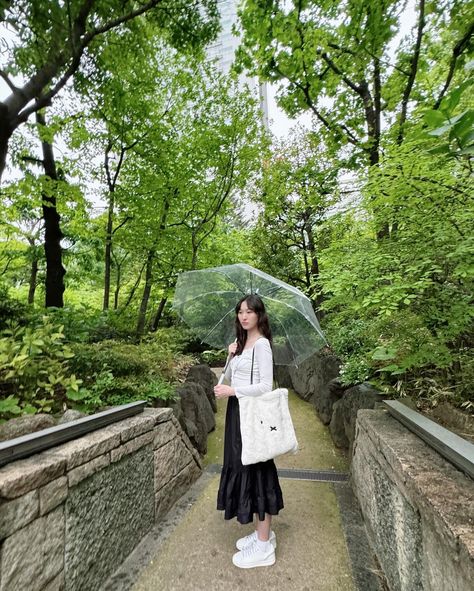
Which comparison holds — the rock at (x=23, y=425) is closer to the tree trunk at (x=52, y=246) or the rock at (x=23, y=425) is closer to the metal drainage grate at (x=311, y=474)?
the metal drainage grate at (x=311, y=474)

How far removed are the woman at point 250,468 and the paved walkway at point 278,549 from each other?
0.12 metres

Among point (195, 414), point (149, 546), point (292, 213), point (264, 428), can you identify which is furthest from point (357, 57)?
point (149, 546)

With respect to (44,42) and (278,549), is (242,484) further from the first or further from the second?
(44,42)

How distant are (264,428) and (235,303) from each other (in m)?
1.17

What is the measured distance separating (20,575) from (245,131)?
784cm

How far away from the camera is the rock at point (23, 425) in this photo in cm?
185

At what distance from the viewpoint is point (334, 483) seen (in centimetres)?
330

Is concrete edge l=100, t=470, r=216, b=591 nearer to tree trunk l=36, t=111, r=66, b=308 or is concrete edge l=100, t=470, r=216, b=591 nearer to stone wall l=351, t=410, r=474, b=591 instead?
stone wall l=351, t=410, r=474, b=591

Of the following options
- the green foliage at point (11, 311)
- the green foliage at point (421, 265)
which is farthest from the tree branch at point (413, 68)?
the green foliage at point (11, 311)

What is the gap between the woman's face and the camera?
2.23 m

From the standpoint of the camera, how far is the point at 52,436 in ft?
5.72

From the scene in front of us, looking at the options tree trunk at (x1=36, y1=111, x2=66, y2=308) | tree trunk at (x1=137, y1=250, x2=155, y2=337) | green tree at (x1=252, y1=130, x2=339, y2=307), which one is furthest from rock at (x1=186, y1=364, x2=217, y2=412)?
green tree at (x1=252, y1=130, x2=339, y2=307)

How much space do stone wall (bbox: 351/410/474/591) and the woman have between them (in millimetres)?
739

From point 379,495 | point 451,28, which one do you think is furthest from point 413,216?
point 451,28
